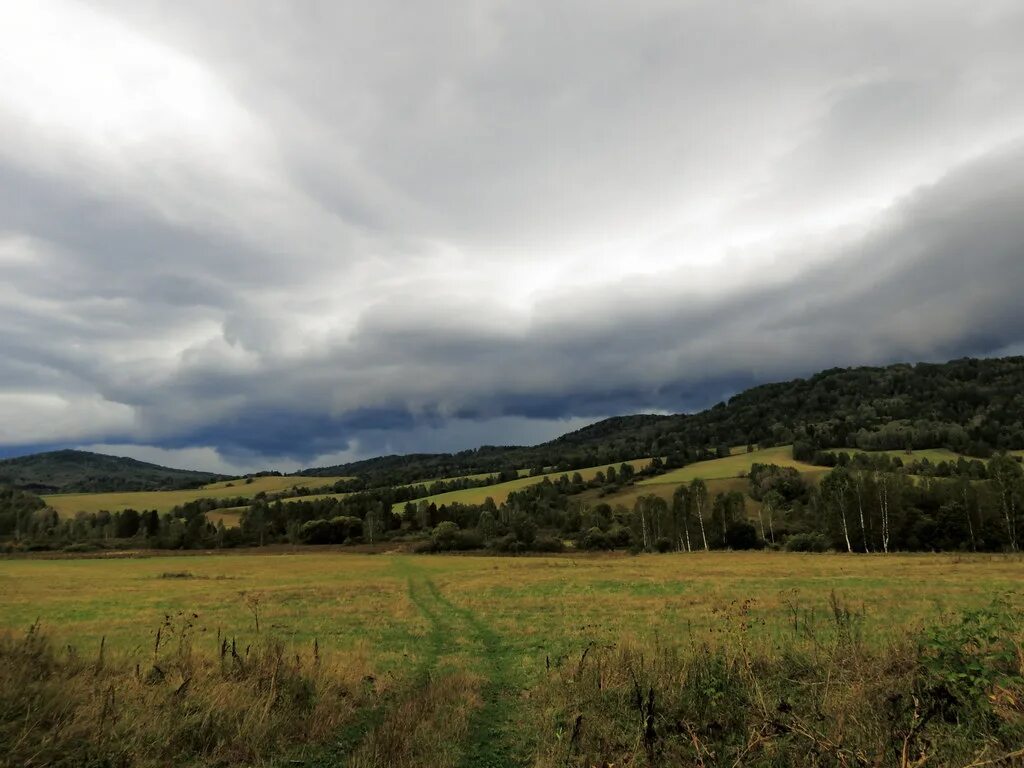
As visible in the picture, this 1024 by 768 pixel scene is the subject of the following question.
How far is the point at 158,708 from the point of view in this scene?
27.5ft

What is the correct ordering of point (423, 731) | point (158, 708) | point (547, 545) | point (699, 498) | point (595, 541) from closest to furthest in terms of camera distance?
point (158, 708), point (423, 731), point (547, 545), point (595, 541), point (699, 498)

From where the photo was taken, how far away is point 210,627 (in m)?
26.7

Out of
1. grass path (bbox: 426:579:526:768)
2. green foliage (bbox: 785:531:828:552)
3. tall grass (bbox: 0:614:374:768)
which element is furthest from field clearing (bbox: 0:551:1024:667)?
green foliage (bbox: 785:531:828:552)

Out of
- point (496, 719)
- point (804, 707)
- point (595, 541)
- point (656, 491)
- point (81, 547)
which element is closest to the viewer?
point (804, 707)

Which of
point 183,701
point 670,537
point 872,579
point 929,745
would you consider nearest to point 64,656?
point 183,701

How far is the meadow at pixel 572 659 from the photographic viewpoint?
776cm

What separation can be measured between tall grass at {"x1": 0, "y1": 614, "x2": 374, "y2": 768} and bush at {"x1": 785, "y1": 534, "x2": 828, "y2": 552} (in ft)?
316

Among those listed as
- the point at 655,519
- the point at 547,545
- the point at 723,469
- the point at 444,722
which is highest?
the point at 444,722

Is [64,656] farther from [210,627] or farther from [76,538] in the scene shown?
[76,538]

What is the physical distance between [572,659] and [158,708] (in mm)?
9484

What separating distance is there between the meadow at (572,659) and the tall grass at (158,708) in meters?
0.11

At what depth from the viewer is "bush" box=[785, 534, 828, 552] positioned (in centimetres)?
9075

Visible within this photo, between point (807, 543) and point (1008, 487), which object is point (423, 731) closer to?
point (807, 543)

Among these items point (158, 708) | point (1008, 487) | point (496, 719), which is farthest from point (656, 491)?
point (158, 708)
